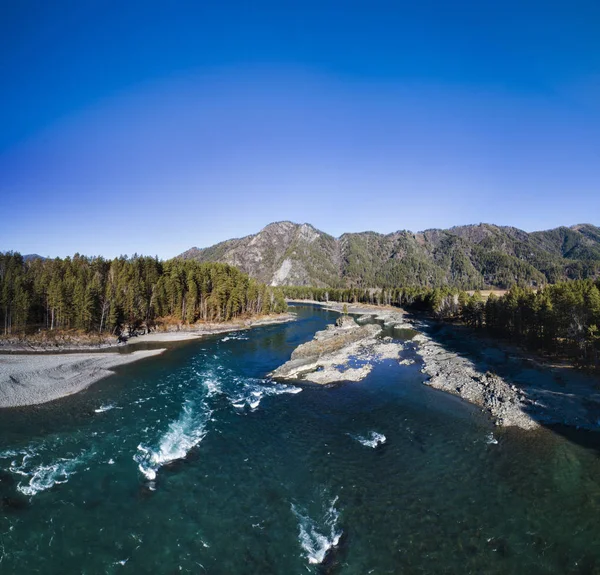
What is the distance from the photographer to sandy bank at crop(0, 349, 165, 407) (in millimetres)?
38750

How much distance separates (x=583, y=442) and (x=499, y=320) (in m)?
62.9

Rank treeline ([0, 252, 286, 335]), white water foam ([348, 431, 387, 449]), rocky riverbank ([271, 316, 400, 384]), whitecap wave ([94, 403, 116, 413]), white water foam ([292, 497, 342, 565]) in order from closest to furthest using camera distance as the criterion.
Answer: white water foam ([292, 497, 342, 565])
white water foam ([348, 431, 387, 449])
whitecap wave ([94, 403, 116, 413])
rocky riverbank ([271, 316, 400, 384])
treeline ([0, 252, 286, 335])

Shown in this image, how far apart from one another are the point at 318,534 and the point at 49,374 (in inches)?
1801

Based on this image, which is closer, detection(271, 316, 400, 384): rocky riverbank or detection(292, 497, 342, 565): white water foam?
detection(292, 497, 342, 565): white water foam

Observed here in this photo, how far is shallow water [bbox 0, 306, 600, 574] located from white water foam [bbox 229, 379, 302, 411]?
0.97 m

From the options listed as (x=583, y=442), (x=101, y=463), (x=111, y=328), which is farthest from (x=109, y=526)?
(x=111, y=328)

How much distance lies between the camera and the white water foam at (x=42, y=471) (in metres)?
22.7

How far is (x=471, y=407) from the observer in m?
39.3

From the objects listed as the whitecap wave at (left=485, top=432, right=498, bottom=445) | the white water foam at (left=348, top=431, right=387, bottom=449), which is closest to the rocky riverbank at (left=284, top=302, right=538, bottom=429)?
the whitecap wave at (left=485, top=432, right=498, bottom=445)

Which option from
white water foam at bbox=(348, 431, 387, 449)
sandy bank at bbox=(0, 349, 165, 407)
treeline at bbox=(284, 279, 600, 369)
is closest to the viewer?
white water foam at bbox=(348, 431, 387, 449)

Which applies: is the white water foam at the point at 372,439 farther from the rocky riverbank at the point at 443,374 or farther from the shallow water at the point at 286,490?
the rocky riverbank at the point at 443,374

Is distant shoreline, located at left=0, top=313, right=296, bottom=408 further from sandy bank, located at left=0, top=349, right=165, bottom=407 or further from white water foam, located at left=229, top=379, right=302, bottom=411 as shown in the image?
white water foam, located at left=229, top=379, right=302, bottom=411

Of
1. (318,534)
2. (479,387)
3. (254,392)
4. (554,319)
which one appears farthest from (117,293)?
(554,319)

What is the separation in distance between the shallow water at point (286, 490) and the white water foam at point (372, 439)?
0.19 meters
